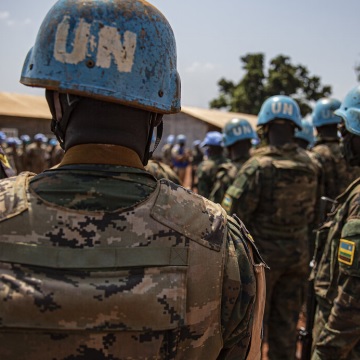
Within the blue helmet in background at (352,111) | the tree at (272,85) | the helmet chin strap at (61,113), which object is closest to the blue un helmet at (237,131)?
the blue helmet in background at (352,111)

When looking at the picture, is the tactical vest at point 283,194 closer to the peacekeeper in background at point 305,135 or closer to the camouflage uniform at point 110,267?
the peacekeeper in background at point 305,135

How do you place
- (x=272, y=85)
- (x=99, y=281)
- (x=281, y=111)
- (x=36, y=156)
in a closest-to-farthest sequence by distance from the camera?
(x=99, y=281)
(x=281, y=111)
(x=36, y=156)
(x=272, y=85)

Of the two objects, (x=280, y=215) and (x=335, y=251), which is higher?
(x=335, y=251)

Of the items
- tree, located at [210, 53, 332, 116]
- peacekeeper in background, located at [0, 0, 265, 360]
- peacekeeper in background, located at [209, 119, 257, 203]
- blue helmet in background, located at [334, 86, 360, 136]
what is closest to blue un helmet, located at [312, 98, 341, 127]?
peacekeeper in background, located at [209, 119, 257, 203]

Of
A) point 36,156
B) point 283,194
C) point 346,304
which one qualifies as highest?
point 283,194

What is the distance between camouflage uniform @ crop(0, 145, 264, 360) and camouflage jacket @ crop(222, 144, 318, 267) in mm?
2817

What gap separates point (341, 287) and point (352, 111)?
45.3 inches

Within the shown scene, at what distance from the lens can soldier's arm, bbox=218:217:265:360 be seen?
138 cm

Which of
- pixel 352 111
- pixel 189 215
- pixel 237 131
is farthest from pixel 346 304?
pixel 237 131

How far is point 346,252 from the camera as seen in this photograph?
2.47 meters

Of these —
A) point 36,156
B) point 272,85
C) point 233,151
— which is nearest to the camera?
point 233,151

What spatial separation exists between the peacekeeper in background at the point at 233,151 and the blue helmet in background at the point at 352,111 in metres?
2.43

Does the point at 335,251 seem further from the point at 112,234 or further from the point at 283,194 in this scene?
the point at 112,234

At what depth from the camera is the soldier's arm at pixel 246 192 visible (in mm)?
4145
